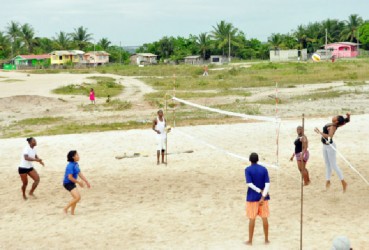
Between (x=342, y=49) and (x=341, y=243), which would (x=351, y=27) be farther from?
(x=341, y=243)

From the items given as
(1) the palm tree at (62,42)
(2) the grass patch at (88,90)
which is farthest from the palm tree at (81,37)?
(2) the grass patch at (88,90)

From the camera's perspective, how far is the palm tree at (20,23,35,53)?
3821 inches

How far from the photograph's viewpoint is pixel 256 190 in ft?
25.2

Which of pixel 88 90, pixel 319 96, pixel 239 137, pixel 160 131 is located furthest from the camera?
pixel 88 90

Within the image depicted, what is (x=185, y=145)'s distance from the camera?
16.1 m

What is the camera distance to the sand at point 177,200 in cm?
833

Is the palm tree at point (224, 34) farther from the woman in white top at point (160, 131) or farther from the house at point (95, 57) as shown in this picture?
the woman in white top at point (160, 131)

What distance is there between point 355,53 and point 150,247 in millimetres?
88311

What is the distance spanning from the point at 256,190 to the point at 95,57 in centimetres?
8708

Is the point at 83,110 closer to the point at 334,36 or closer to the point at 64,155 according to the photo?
the point at 64,155

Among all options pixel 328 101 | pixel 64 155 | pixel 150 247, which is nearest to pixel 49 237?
pixel 150 247

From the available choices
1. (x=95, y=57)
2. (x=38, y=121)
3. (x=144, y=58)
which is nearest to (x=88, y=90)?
(x=38, y=121)

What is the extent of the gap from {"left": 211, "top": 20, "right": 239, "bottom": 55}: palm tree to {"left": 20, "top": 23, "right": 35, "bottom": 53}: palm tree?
110 feet

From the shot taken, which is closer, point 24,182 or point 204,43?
point 24,182
